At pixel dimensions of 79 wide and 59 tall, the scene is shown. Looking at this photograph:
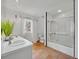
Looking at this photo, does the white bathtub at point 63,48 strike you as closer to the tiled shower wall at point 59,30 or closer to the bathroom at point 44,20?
the bathroom at point 44,20

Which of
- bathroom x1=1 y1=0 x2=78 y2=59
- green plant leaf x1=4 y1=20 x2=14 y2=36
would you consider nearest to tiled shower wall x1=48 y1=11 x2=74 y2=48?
bathroom x1=1 y1=0 x2=78 y2=59

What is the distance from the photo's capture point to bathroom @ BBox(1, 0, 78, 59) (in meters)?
1.28

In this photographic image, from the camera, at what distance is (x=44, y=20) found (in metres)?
2.66

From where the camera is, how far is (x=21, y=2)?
4.73ft

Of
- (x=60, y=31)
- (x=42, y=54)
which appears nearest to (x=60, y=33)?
(x=60, y=31)

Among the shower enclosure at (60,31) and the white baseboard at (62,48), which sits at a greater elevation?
the shower enclosure at (60,31)

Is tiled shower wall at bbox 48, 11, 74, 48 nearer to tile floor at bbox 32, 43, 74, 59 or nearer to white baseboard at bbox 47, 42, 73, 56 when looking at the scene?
white baseboard at bbox 47, 42, 73, 56

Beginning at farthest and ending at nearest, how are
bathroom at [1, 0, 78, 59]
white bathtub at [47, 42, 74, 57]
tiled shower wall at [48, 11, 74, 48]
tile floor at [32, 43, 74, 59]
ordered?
tiled shower wall at [48, 11, 74, 48]
white bathtub at [47, 42, 74, 57]
tile floor at [32, 43, 74, 59]
bathroom at [1, 0, 78, 59]

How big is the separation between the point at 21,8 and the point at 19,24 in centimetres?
32

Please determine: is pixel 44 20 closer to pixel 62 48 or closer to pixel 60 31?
pixel 60 31

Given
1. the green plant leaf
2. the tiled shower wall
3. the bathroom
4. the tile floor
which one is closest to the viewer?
the green plant leaf

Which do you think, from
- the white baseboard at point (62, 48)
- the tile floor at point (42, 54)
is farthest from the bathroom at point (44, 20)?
the tile floor at point (42, 54)

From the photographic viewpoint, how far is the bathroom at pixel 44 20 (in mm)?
1275

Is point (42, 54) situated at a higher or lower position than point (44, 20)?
lower
